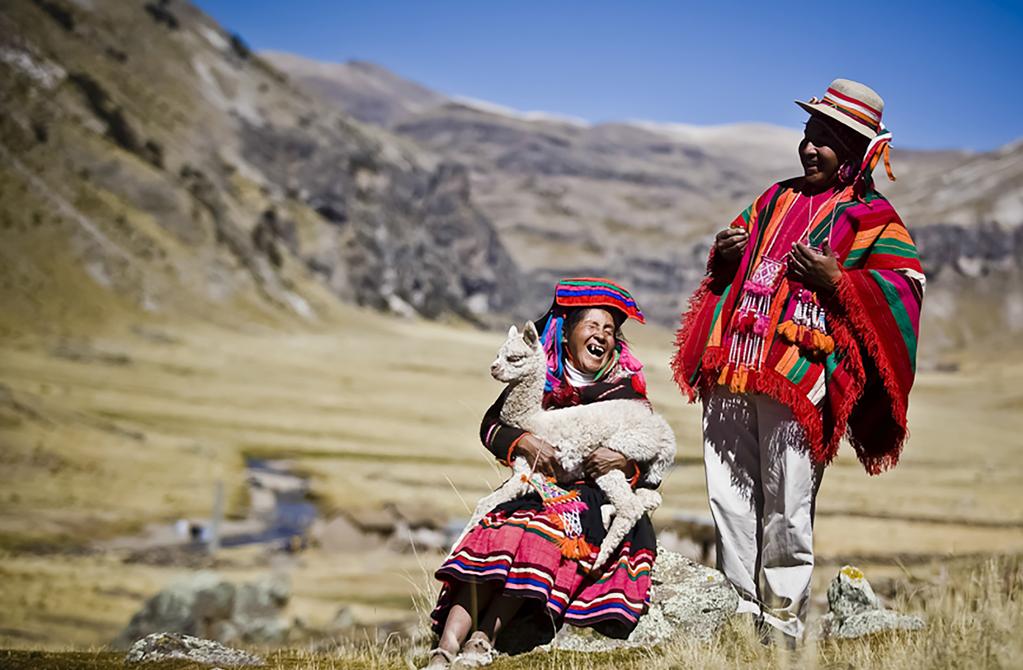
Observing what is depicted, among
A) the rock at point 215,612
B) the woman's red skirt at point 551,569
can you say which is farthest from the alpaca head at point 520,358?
the rock at point 215,612

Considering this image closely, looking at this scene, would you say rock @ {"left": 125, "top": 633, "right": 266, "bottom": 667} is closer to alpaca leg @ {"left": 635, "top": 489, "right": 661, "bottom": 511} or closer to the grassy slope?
the grassy slope

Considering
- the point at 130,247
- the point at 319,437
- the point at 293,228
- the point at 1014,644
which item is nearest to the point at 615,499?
the point at 1014,644

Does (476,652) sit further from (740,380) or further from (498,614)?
(740,380)

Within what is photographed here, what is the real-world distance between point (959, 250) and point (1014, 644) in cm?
12885

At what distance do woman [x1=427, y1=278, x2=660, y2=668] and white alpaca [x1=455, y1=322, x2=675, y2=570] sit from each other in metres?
0.05

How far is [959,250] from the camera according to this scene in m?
122

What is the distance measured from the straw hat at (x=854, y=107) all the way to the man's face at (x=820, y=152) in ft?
0.30

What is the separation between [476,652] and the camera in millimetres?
4527

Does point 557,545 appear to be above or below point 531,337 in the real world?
below

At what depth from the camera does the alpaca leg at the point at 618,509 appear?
484cm

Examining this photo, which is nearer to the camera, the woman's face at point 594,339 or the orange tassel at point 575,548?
the orange tassel at point 575,548

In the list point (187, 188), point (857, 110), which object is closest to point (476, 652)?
point (857, 110)

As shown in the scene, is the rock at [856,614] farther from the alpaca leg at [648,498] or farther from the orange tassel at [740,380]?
the orange tassel at [740,380]

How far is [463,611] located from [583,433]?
99cm
